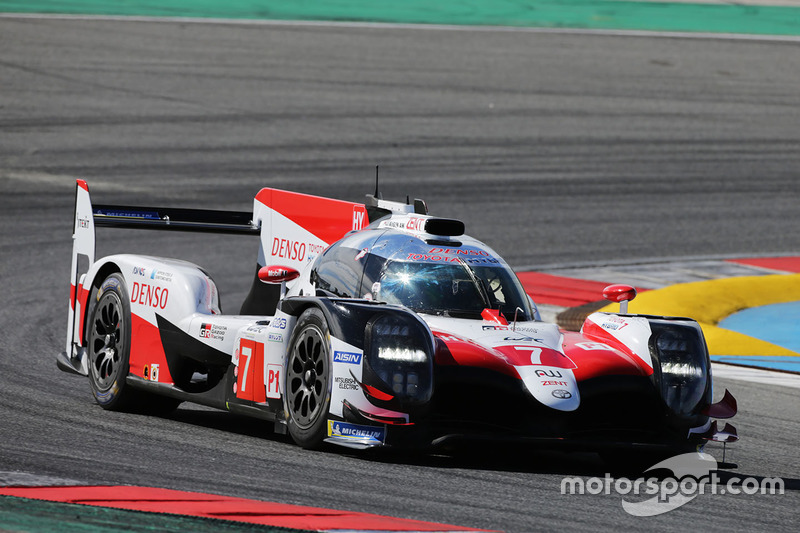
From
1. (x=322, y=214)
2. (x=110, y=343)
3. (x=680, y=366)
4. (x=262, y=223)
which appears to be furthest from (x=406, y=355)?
(x=262, y=223)

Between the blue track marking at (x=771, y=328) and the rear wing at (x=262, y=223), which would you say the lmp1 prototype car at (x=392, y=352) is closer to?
the rear wing at (x=262, y=223)

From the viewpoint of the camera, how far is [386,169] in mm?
19781

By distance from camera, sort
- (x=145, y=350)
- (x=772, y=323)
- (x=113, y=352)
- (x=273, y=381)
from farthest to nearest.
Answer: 1. (x=772, y=323)
2. (x=113, y=352)
3. (x=145, y=350)
4. (x=273, y=381)

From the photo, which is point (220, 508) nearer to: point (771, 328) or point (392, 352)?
point (392, 352)

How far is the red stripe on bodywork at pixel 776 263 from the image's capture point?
1569 cm

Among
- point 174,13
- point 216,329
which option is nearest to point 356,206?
point 216,329

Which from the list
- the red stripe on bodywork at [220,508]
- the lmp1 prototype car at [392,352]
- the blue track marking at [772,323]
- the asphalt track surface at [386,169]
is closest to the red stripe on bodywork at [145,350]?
the lmp1 prototype car at [392,352]

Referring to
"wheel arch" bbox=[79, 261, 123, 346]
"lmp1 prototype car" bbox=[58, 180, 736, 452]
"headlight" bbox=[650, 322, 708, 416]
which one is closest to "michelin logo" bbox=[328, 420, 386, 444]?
"lmp1 prototype car" bbox=[58, 180, 736, 452]

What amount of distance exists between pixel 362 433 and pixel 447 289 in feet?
4.09

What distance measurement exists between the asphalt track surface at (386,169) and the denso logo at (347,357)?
51cm

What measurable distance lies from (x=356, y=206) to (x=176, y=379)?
1.78m

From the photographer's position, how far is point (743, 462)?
7.52m

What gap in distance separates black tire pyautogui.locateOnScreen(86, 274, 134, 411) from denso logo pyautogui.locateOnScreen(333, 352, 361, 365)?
2210 millimetres

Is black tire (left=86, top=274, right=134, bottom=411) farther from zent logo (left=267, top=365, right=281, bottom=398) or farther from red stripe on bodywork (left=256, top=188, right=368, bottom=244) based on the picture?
zent logo (left=267, top=365, right=281, bottom=398)
